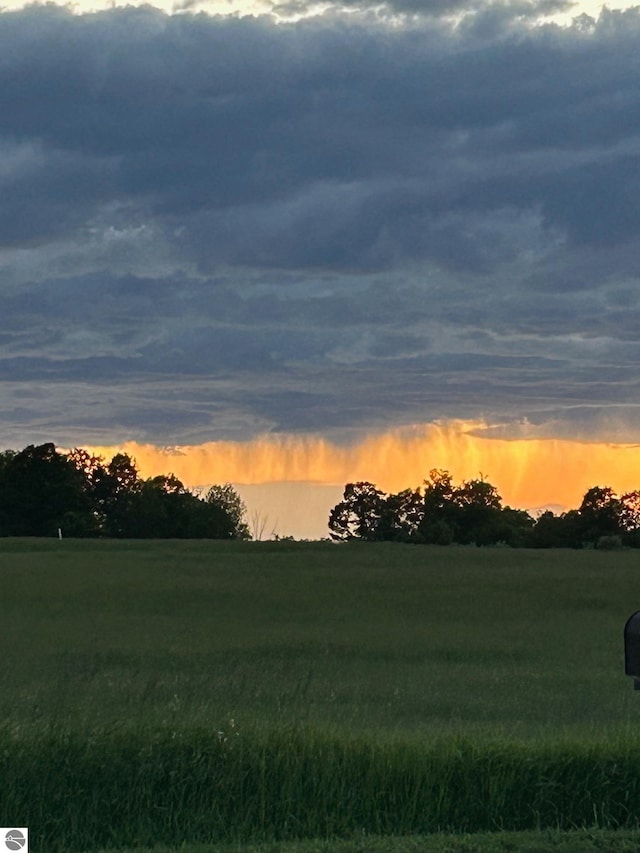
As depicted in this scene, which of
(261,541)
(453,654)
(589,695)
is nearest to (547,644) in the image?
(453,654)

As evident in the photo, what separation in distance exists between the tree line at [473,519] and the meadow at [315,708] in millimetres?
42991

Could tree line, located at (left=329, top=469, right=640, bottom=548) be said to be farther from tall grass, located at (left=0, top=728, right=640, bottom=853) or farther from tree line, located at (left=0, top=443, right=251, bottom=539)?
tall grass, located at (left=0, top=728, right=640, bottom=853)

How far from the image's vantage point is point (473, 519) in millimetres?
103750

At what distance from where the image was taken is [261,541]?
2827 inches

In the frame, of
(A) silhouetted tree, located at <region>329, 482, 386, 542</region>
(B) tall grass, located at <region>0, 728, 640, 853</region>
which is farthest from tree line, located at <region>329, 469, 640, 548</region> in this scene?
(B) tall grass, located at <region>0, 728, 640, 853</region>

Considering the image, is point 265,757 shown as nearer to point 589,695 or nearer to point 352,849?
point 352,849

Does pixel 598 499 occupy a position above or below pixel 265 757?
above

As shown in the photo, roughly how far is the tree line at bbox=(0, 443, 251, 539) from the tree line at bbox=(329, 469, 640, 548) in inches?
508

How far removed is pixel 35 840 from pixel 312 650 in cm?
2068

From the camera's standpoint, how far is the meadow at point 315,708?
12.5m

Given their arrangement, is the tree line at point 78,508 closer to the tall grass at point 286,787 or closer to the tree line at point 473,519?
the tree line at point 473,519

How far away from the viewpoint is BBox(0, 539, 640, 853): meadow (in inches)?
492

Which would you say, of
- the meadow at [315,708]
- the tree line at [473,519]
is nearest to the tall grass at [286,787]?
the meadow at [315,708]

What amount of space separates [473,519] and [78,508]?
34.7 meters
